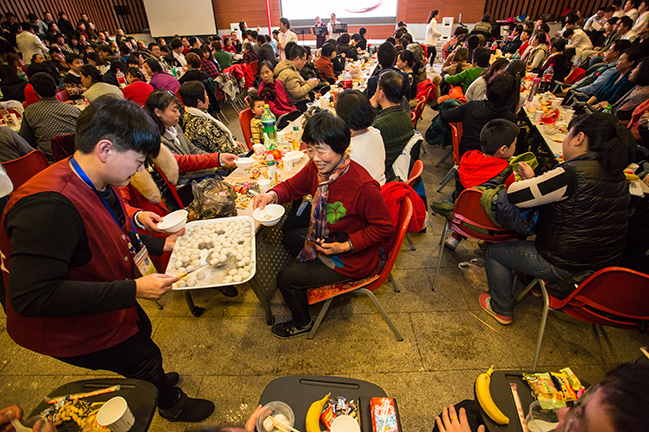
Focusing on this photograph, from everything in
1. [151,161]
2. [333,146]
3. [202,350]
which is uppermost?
[333,146]

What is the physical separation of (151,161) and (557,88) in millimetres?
6107

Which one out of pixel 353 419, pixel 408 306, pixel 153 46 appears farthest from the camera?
pixel 153 46

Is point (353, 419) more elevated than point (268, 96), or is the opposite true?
point (268, 96)

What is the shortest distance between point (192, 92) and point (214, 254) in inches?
77.3

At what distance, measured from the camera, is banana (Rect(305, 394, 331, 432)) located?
1.00 meters

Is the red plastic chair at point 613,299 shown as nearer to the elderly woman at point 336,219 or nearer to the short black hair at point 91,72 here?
the elderly woman at point 336,219

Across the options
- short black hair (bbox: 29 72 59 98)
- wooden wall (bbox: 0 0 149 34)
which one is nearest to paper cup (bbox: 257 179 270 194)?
short black hair (bbox: 29 72 59 98)

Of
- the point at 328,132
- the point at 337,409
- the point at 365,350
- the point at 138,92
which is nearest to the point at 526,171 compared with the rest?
the point at 328,132

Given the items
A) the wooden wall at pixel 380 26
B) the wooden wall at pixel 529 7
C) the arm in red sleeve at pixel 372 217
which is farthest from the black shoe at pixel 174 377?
the wooden wall at pixel 529 7

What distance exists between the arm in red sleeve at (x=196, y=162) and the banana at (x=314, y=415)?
2.07m

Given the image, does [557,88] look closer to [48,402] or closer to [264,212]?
[264,212]

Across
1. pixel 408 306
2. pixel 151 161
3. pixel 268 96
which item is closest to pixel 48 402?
pixel 151 161

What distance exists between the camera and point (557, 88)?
193 inches

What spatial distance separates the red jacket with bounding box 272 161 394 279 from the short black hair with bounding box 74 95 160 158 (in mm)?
961
